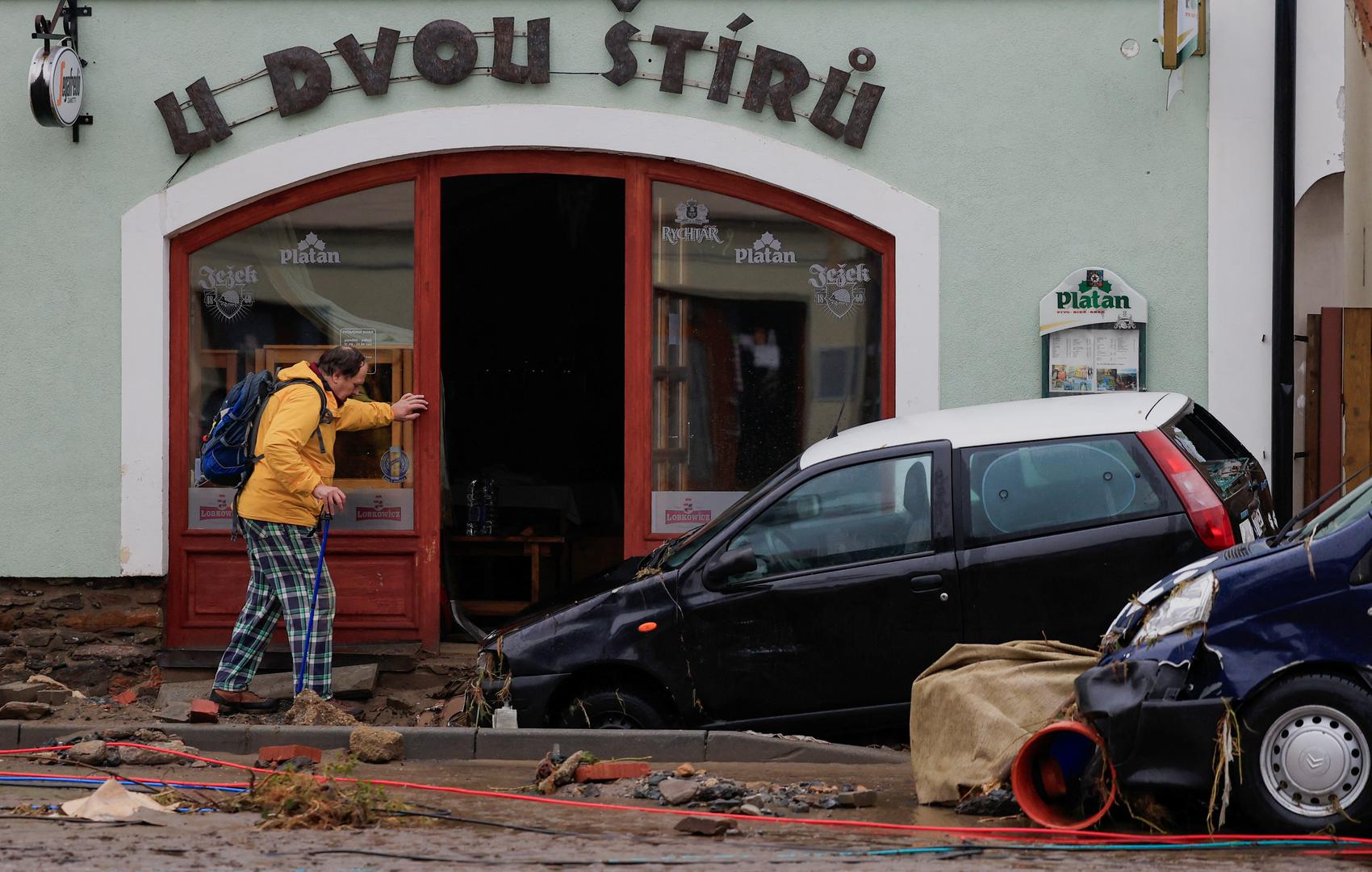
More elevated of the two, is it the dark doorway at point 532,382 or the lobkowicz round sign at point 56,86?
the lobkowicz round sign at point 56,86

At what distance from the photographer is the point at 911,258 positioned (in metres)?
9.47

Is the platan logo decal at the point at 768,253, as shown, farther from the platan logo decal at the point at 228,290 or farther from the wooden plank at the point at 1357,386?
the wooden plank at the point at 1357,386

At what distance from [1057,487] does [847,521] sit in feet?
3.16

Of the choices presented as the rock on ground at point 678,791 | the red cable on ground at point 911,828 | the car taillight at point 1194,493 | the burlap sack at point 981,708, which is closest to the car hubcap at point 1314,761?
the red cable on ground at point 911,828

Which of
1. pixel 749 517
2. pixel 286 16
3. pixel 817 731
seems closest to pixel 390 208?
pixel 286 16

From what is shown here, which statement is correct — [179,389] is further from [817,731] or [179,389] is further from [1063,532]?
[1063,532]

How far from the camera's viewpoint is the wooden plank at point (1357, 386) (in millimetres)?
9383

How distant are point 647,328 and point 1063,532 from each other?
3.51 metres

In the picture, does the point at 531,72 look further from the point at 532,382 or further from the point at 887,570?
the point at 887,570

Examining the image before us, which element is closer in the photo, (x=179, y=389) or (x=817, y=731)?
(x=817, y=731)

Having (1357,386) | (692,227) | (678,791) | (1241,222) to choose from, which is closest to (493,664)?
(678,791)

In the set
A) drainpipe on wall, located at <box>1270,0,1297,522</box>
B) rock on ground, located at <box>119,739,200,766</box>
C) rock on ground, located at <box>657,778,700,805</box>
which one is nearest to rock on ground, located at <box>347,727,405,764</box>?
rock on ground, located at <box>119,739,200,766</box>

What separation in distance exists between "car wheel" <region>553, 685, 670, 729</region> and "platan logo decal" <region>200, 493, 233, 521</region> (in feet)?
11.1

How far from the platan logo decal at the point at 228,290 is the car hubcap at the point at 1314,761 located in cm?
682
